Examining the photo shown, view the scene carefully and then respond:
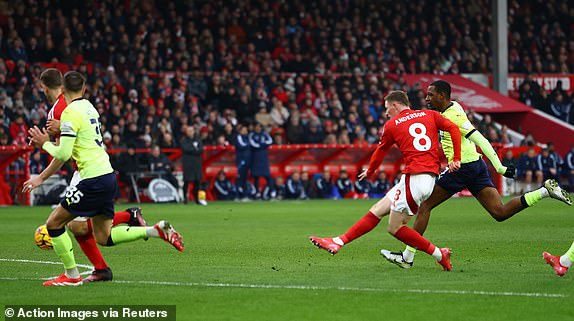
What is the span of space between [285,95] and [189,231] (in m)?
16.0

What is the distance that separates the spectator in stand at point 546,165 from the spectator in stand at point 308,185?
22.6ft

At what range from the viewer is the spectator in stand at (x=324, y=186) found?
98.8ft

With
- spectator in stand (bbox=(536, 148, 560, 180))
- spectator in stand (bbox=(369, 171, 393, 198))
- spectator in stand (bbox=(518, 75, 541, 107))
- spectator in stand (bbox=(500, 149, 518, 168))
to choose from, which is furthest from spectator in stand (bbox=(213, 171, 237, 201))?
spectator in stand (bbox=(518, 75, 541, 107))

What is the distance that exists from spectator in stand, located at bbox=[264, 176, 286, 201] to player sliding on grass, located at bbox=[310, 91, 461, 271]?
18.3 meters

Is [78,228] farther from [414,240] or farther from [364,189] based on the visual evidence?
[364,189]

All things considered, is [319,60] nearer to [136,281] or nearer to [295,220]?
[295,220]

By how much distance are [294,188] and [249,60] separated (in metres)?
5.90

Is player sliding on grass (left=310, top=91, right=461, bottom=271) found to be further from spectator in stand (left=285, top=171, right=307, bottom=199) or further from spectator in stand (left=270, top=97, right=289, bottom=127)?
spectator in stand (left=270, top=97, right=289, bottom=127)

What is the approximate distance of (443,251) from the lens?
35.4 ft

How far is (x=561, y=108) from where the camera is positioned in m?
37.1

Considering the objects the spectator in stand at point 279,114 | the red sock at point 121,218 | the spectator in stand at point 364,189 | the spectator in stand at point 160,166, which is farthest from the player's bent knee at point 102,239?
the spectator in stand at point 279,114

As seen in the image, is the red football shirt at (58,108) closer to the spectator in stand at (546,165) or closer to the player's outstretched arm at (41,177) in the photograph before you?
the player's outstretched arm at (41,177)

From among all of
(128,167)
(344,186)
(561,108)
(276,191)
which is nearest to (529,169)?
(344,186)

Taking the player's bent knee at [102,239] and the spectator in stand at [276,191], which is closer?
the player's bent knee at [102,239]
